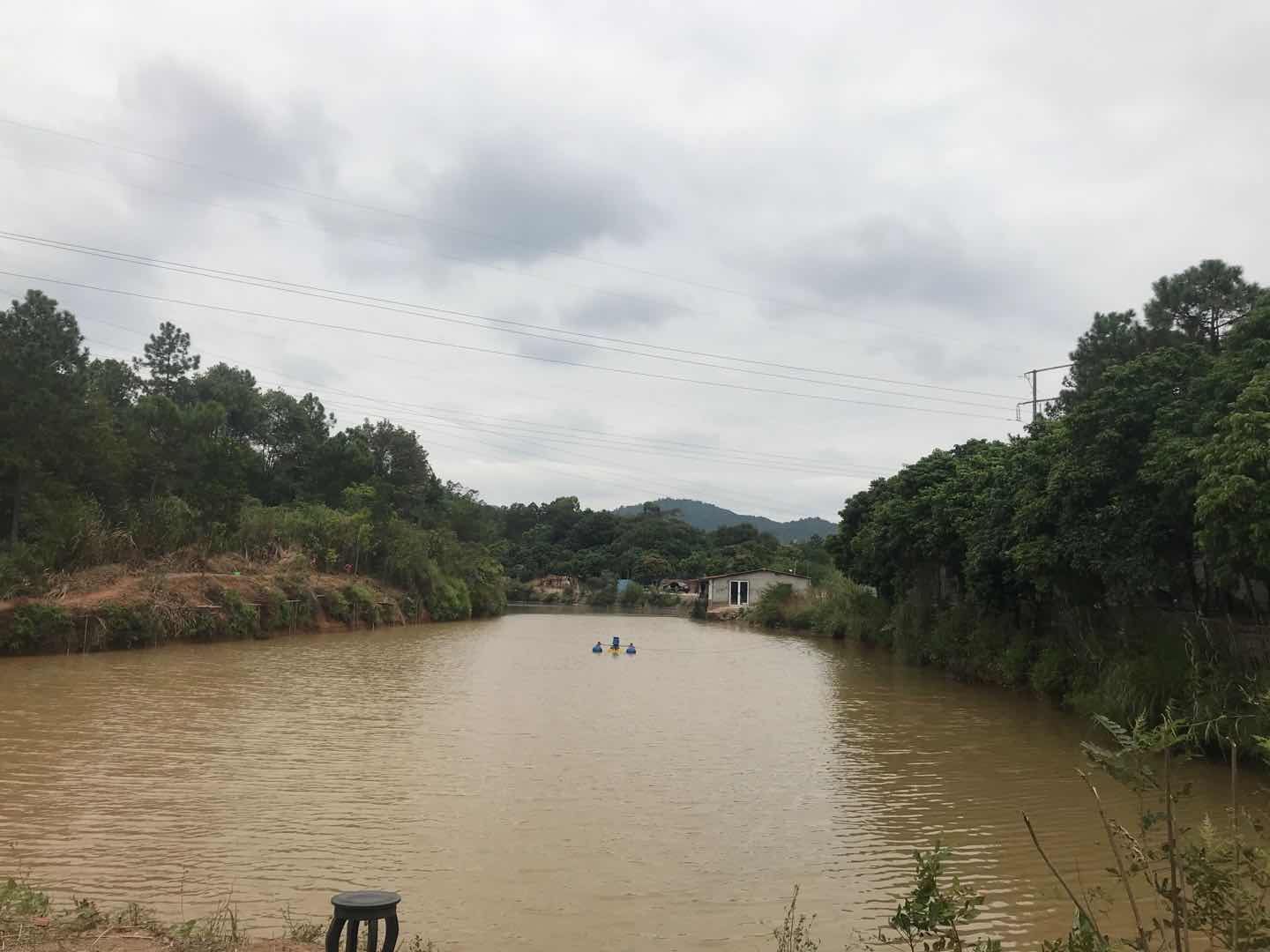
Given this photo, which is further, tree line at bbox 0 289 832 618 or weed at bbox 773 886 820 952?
tree line at bbox 0 289 832 618

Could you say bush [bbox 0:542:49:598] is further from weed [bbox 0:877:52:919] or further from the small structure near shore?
the small structure near shore

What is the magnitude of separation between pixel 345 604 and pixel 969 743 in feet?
95.7

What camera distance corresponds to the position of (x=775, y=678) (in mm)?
24484

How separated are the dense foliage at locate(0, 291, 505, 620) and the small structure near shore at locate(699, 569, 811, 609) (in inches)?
585

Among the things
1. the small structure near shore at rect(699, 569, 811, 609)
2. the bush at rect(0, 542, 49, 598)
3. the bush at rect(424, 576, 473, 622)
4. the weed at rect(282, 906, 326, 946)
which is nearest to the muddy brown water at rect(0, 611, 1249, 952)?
the weed at rect(282, 906, 326, 946)

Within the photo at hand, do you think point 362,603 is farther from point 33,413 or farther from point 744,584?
point 744,584

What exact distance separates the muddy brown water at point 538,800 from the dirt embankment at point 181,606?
2429 mm

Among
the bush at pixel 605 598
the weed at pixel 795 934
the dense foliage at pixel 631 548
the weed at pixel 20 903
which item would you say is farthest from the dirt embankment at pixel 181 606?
the dense foliage at pixel 631 548

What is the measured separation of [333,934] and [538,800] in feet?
18.5

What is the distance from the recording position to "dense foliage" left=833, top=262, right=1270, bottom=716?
11797 millimetres

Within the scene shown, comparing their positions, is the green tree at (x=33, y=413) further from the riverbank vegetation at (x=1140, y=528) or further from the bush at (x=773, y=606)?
the bush at (x=773, y=606)

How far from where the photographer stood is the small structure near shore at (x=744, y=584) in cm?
6112

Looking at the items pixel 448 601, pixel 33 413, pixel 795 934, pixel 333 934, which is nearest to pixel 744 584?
pixel 448 601

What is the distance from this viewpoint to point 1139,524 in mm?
14422
